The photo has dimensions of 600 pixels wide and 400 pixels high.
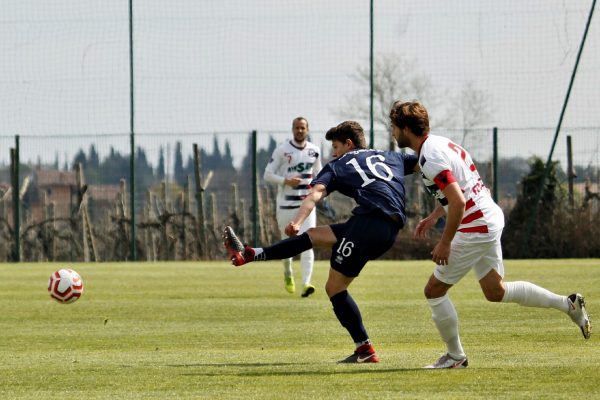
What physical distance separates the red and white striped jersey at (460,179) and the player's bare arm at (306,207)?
0.89 meters

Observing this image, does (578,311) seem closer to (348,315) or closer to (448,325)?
(448,325)

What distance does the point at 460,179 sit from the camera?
8734 millimetres

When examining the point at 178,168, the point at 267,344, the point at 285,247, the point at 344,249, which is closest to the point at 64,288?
the point at 267,344

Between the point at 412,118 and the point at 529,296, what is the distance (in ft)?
5.05

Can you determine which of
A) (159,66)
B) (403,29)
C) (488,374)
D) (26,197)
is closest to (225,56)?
(159,66)

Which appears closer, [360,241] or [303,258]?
[360,241]

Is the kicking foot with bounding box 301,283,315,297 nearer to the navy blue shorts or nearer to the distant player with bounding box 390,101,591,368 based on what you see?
the navy blue shorts

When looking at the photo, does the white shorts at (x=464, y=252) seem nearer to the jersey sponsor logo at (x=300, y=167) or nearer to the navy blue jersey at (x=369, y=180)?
the navy blue jersey at (x=369, y=180)

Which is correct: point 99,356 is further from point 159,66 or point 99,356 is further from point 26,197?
point 26,197

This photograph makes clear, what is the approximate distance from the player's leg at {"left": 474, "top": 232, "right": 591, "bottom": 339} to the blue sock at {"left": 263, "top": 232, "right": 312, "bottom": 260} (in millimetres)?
1248

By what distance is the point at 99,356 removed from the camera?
1001cm

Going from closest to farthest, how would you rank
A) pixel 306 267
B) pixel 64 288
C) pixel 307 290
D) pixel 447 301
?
pixel 447 301, pixel 64 288, pixel 307 290, pixel 306 267

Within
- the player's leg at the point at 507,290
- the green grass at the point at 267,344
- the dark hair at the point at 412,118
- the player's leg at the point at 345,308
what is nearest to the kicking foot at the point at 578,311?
the player's leg at the point at 507,290

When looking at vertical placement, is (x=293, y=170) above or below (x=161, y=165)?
above
